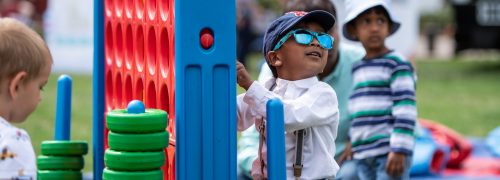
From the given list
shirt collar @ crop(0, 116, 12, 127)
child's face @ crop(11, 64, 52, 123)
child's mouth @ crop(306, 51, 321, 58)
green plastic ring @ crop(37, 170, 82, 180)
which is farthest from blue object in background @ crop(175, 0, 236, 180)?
green plastic ring @ crop(37, 170, 82, 180)

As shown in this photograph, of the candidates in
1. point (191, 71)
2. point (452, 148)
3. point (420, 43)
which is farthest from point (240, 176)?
point (420, 43)

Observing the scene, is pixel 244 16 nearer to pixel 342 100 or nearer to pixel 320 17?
pixel 342 100

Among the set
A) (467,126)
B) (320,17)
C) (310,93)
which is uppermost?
(320,17)

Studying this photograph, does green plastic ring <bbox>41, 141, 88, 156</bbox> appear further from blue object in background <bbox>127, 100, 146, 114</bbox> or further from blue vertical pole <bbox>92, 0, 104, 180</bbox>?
blue object in background <bbox>127, 100, 146, 114</bbox>

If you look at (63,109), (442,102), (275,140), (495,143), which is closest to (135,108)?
(275,140)

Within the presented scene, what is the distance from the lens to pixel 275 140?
3.27m

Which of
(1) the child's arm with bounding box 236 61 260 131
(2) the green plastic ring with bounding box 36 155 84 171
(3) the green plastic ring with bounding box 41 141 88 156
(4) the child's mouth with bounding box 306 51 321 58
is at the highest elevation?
(4) the child's mouth with bounding box 306 51 321 58

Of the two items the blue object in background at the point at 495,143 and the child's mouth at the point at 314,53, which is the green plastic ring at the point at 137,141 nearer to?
the child's mouth at the point at 314,53

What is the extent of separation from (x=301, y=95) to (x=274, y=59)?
0.17m

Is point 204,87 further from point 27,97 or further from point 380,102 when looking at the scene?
point 380,102

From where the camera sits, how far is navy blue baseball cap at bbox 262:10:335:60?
353 cm

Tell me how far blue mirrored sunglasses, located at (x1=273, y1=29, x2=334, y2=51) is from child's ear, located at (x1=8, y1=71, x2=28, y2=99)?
933 mm

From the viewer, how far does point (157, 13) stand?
12.4ft

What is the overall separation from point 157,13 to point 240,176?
73.3 inches
